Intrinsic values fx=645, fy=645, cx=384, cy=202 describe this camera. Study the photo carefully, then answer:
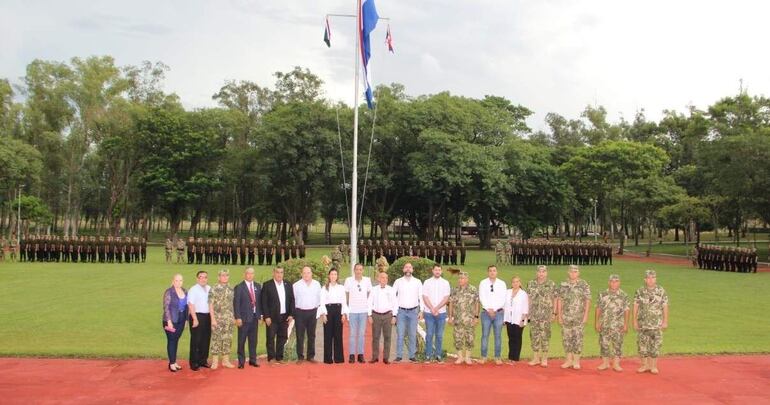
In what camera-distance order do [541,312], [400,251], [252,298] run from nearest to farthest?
1. [252,298]
2. [541,312]
3. [400,251]

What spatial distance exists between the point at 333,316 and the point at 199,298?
5.97 feet

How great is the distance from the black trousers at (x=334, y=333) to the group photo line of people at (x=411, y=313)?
0.01m

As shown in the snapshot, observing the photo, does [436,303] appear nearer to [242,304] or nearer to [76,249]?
[242,304]

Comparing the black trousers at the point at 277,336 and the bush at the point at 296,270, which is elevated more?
the bush at the point at 296,270

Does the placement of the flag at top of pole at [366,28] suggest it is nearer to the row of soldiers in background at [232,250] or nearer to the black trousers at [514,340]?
the black trousers at [514,340]

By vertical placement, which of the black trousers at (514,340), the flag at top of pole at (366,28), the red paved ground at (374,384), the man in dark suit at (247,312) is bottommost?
the red paved ground at (374,384)

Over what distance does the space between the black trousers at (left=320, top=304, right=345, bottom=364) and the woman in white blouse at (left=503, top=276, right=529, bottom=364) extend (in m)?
2.34

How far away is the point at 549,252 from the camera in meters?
29.9

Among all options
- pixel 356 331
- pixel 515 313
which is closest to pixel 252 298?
pixel 356 331

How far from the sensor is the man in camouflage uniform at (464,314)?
894cm

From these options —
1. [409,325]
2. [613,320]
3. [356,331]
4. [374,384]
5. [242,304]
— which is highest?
[242,304]

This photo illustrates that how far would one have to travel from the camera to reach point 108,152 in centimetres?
4903

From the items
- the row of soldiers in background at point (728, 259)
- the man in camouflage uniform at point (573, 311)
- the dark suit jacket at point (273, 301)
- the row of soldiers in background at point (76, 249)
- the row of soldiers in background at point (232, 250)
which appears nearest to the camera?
the man in camouflage uniform at point (573, 311)

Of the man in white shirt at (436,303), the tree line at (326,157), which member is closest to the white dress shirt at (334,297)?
the man in white shirt at (436,303)
